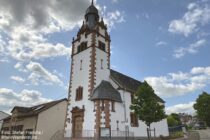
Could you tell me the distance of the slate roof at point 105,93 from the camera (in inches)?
881

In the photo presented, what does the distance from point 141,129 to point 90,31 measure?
16.9 m

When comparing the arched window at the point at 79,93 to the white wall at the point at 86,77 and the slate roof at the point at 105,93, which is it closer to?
the white wall at the point at 86,77

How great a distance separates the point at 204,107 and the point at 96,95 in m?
30.9

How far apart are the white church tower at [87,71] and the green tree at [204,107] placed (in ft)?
87.9

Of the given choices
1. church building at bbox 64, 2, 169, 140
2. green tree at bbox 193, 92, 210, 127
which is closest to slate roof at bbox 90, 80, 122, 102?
church building at bbox 64, 2, 169, 140

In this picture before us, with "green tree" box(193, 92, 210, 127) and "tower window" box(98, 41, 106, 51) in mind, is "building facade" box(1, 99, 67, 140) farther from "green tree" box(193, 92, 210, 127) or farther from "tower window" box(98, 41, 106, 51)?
"green tree" box(193, 92, 210, 127)

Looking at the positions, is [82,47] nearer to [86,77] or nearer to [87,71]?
[87,71]

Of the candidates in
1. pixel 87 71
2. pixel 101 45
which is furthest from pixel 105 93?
pixel 101 45

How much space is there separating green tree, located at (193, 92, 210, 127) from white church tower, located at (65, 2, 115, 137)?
1055 inches

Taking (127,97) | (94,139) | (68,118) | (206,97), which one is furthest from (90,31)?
(206,97)

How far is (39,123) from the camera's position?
1013 inches

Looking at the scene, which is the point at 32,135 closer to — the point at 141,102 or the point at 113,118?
the point at 113,118

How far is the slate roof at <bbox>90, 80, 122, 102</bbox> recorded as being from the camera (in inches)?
881

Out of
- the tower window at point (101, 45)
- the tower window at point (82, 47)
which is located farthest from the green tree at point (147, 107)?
the tower window at point (82, 47)
